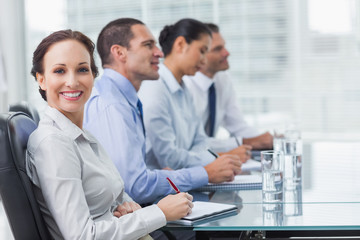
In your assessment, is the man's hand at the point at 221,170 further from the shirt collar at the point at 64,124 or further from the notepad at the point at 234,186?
the shirt collar at the point at 64,124

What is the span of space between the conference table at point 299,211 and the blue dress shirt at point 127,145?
0.34 ft

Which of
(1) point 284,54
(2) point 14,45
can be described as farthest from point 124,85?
(2) point 14,45

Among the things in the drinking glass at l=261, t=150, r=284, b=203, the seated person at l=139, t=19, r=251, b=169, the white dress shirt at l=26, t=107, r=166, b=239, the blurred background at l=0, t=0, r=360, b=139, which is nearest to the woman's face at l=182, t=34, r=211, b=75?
the seated person at l=139, t=19, r=251, b=169

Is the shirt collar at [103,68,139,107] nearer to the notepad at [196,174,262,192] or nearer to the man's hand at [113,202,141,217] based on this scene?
the notepad at [196,174,262,192]

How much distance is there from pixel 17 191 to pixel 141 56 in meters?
1.07

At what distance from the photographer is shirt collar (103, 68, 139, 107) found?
2082 millimetres

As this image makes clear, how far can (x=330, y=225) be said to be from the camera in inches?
54.7

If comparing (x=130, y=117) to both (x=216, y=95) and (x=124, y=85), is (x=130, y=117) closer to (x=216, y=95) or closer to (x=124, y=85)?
(x=124, y=85)

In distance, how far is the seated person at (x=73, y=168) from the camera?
125 cm

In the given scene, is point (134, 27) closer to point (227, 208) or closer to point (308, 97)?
point (227, 208)

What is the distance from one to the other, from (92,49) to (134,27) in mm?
671

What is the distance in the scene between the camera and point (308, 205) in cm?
165

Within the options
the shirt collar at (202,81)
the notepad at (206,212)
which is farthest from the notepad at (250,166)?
the shirt collar at (202,81)

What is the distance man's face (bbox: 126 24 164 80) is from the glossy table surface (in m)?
0.63
